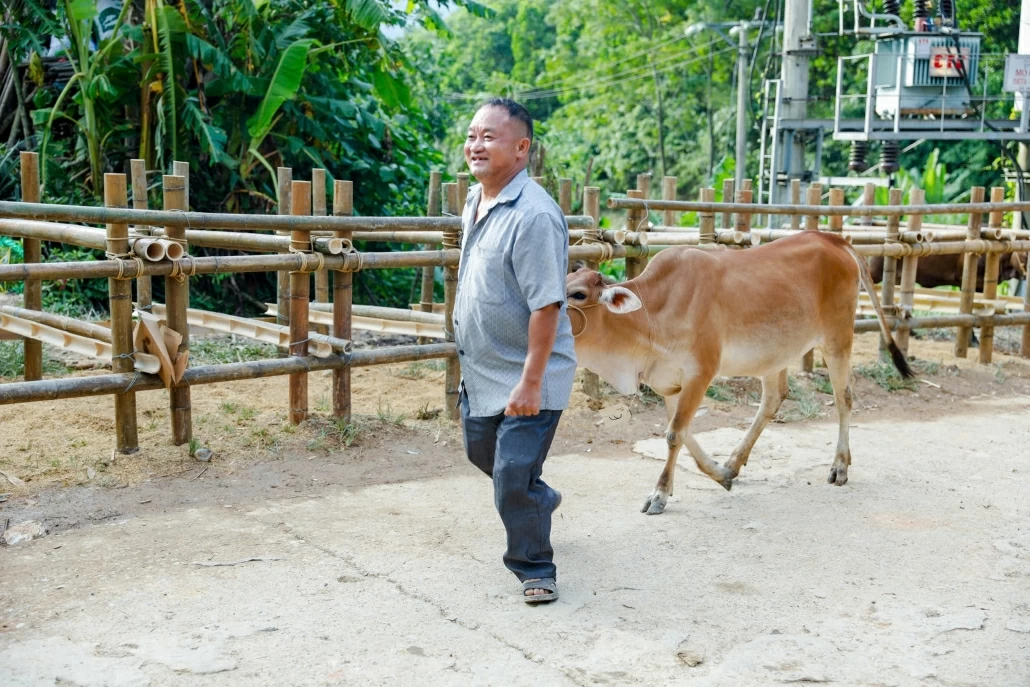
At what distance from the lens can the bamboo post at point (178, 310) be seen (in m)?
4.93

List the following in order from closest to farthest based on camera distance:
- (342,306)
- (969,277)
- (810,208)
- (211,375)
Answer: (211,375) → (342,306) → (810,208) → (969,277)

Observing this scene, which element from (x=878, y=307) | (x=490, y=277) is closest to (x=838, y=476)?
(x=878, y=307)

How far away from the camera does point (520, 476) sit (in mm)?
3484

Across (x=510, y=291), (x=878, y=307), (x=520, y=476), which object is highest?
(x=510, y=291)

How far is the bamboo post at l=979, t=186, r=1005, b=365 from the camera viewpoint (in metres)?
8.30

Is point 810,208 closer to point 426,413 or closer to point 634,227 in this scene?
point 634,227

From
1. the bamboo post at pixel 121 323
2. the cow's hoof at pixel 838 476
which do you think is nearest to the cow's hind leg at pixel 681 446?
the cow's hoof at pixel 838 476

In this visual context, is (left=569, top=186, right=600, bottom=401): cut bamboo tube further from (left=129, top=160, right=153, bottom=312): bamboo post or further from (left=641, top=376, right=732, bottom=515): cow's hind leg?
(left=129, top=160, right=153, bottom=312): bamboo post

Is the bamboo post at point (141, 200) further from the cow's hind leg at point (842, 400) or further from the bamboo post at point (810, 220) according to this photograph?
the bamboo post at point (810, 220)

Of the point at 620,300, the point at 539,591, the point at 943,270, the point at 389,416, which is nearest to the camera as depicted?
the point at 539,591

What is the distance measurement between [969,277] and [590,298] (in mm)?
4846

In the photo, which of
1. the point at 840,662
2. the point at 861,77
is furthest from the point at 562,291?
the point at 861,77

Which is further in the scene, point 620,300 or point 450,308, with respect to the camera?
point 450,308

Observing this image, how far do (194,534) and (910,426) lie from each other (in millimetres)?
4229
